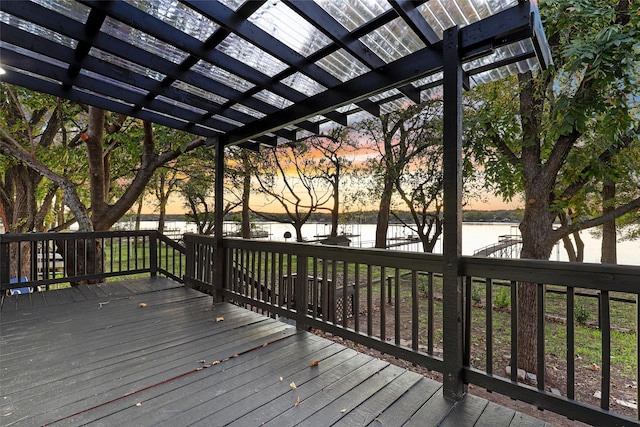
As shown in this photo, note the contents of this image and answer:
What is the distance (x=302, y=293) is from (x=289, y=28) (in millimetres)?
2425

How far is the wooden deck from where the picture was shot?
1.98 m

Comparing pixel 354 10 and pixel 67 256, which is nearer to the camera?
pixel 354 10

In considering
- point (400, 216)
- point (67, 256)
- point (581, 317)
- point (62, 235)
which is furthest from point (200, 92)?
point (581, 317)

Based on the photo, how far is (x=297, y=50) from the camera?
250 centimetres

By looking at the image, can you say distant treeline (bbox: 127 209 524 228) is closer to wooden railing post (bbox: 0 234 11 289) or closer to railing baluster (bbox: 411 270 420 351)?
railing baluster (bbox: 411 270 420 351)

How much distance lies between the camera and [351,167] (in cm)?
1119

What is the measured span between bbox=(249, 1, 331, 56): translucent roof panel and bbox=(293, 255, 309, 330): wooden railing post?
78.7 inches

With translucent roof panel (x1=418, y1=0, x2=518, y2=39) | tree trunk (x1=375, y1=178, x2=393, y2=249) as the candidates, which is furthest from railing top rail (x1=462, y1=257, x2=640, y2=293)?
tree trunk (x1=375, y1=178, x2=393, y2=249)

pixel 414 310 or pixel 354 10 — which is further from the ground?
pixel 354 10

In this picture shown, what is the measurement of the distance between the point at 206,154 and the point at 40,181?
562cm

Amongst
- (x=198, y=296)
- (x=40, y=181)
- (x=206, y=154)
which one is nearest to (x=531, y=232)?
(x=198, y=296)

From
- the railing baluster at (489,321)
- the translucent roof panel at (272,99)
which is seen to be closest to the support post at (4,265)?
the translucent roof panel at (272,99)

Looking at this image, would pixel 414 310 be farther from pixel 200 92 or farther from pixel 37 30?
pixel 37 30

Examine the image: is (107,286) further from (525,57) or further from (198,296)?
(525,57)
